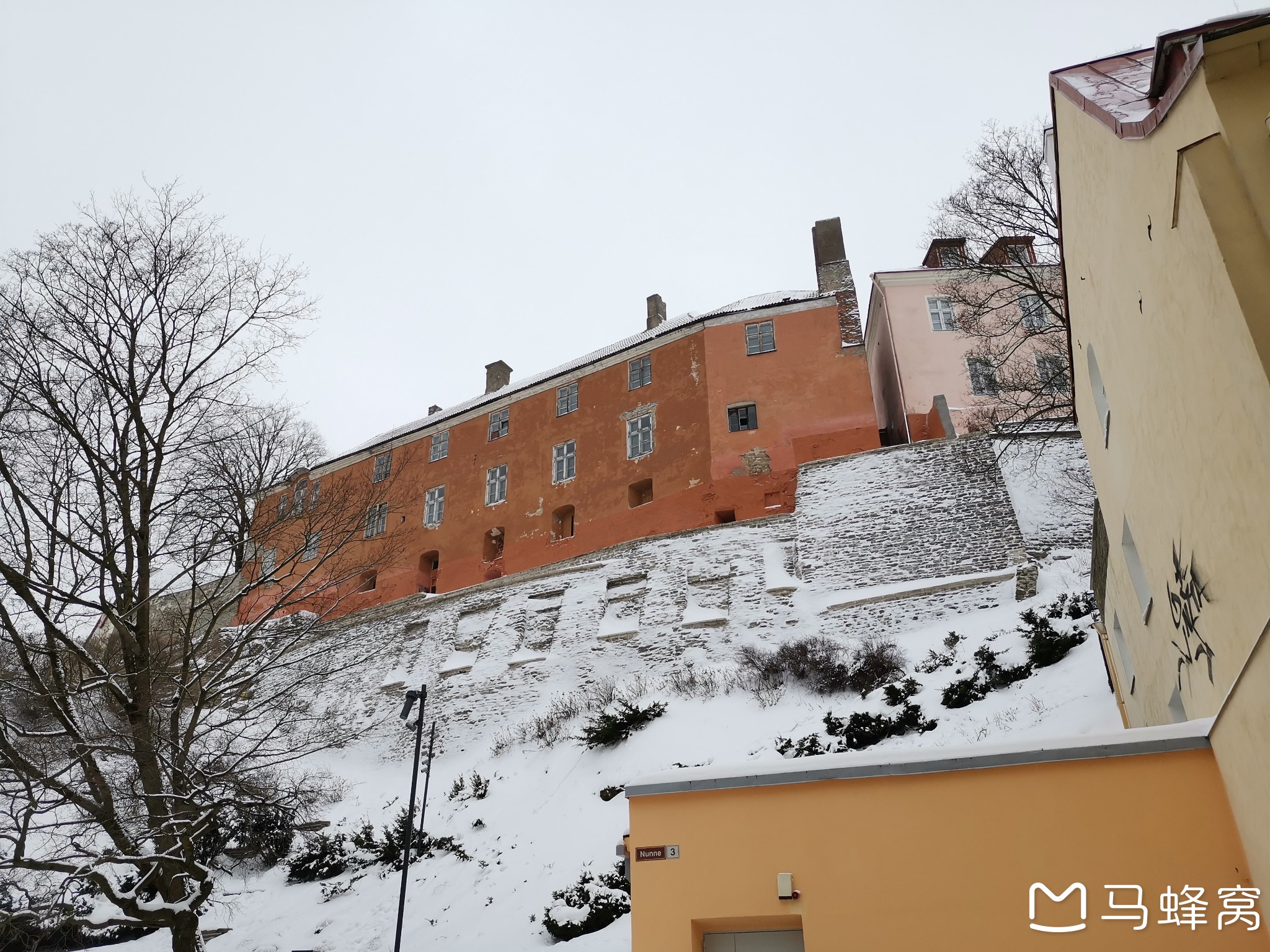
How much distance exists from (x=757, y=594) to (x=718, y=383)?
26.1 ft

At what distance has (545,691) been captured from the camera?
2122cm

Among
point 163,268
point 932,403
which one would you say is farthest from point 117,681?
point 932,403

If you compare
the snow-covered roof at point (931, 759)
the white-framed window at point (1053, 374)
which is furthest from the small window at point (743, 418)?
the snow-covered roof at point (931, 759)

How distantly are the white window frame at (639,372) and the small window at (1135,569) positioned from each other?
19.5 meters

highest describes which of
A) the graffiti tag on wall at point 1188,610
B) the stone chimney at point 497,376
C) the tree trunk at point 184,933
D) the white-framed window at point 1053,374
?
the stone chimney at point 497,376

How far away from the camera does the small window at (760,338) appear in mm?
26625

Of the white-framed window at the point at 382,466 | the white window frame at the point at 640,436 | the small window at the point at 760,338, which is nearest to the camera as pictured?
the small window at the point at 760,338

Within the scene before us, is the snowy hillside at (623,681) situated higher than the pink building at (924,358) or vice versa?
the pink building at (924,358)

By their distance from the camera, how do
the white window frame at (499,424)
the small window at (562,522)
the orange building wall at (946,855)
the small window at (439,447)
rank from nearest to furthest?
1. the orange building wall at (946,855)
2. the small window at (562,522)
3. the white window frame at (499,424)
4. the small window at (439,447)

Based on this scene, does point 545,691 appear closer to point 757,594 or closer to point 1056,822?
point 757,594

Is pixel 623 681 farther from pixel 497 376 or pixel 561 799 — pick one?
pixel 497 376

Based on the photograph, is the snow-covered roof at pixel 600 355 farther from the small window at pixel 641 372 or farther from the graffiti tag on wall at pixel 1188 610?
the graffiti tag on wall at pixel 1188 610

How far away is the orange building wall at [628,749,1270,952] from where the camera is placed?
6.09 m

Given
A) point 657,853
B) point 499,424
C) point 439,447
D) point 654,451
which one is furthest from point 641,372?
point 657,853
